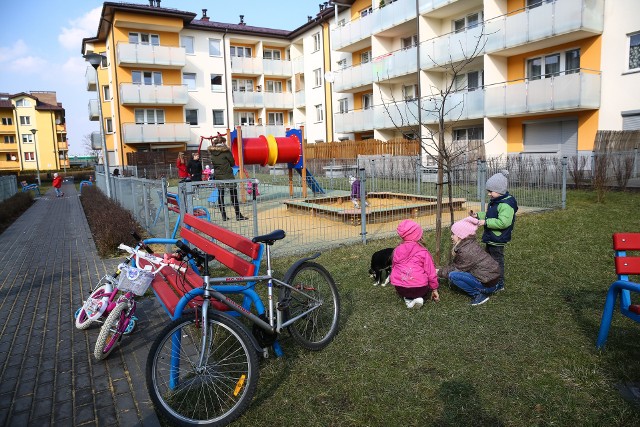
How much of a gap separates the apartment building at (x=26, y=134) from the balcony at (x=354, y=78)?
5604 cm

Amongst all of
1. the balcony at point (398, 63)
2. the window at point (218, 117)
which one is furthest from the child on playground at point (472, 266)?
the window at point (218, 117)

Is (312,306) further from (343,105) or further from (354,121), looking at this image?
(343,105)

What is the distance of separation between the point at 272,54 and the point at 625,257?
43502 millimetres

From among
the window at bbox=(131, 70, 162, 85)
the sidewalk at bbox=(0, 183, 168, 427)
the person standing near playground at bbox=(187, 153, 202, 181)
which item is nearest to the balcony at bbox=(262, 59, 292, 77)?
the window at bbox=(131, 70, 162, 85)

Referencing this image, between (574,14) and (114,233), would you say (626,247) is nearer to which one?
(114,233)

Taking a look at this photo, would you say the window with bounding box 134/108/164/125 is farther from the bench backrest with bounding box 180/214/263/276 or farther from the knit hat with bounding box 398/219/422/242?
the knit hat with bounding box 398/219/422/242

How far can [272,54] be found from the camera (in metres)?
44.0

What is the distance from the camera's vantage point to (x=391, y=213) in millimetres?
10414

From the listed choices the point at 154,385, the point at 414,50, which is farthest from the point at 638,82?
the point at 154,385

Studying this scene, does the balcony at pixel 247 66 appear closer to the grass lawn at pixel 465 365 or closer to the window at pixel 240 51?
the window at pixel 240 51

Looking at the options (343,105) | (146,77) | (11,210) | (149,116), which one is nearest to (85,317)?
(11,210)

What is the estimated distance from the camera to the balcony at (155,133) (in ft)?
117

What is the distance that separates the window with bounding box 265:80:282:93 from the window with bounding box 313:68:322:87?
5997mm

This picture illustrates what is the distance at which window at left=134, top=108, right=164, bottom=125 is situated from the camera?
37188 millimetres
